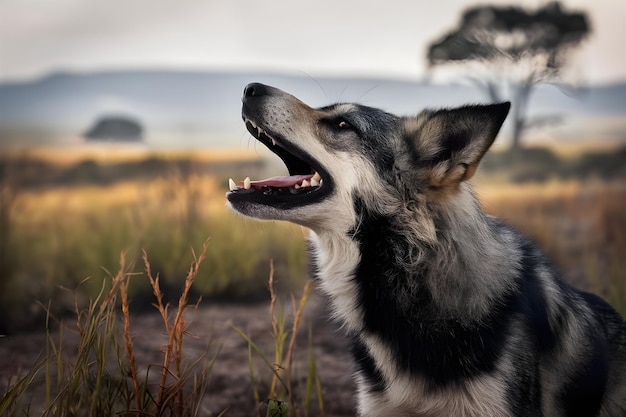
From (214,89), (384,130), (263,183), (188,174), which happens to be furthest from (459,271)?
(214,89)

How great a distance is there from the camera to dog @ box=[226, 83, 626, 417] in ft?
10.4

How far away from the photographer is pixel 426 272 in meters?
3.34

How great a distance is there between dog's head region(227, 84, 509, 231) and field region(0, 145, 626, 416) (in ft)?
5.81

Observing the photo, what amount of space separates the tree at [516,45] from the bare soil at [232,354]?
Answer: 3494 mm

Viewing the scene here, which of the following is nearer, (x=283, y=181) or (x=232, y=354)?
(x=283, y=181)

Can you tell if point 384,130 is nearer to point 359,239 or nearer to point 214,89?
point 359,239

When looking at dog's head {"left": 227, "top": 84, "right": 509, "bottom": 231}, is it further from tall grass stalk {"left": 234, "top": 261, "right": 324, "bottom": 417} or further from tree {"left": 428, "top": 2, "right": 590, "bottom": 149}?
tree {"left": 428, "top": 2, "right": 590, "bottom": 149}

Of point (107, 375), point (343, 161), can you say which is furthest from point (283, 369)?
point (343, 161)

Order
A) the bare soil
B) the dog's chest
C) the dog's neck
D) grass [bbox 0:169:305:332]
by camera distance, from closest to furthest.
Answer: the dog's chest
the dog's neck
the bare soil
grass [bbox 0:169:305:332]

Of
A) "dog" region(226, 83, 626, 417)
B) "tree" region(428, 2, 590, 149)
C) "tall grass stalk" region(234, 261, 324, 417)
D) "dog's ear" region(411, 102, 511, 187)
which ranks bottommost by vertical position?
"tall grass stalk" region(234, 261, 324, 417)

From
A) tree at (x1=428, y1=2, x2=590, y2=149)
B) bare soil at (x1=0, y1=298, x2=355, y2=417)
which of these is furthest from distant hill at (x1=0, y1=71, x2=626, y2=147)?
bare soil at (x1=0, y1=298, x2=355, y2=417)

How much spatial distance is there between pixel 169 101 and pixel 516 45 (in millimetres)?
4002

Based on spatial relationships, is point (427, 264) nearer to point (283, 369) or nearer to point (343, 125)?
point (343, 125)

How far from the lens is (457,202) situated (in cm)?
340
